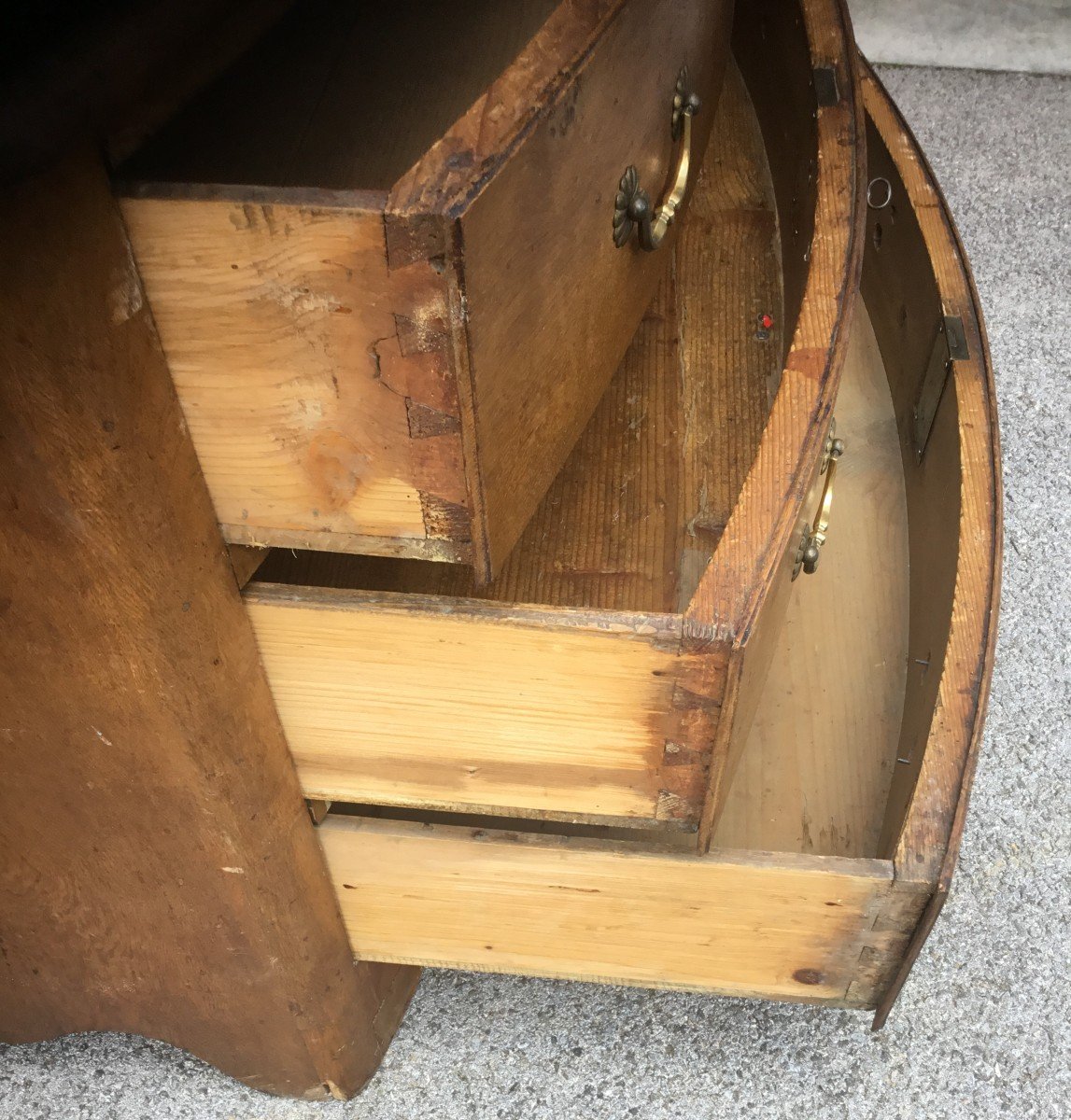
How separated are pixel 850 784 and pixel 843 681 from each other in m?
0.11

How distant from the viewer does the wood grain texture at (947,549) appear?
67 cm

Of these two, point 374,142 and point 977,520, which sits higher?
point 374,142

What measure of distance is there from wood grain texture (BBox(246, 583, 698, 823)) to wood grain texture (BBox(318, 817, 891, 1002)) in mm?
57

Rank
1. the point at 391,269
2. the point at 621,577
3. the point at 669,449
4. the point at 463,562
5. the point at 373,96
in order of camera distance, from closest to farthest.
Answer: the point at 391,269 → the point at 463,562 → the point at 373,96 → the point at 621,577 → the point at 669,449

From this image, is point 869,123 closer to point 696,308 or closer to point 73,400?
point 696,308

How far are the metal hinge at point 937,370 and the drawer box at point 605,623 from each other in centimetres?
17

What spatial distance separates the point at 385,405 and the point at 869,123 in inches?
38.6

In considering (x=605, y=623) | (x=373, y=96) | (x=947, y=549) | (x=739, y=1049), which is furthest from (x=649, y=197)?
(x=739, y=1049)

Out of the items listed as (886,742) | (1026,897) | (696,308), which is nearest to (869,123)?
(696,308)

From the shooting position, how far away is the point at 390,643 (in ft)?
1.86

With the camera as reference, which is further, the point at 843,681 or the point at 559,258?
the point at 843,681

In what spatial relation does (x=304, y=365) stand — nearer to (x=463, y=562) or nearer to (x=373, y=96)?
(x=463, y=562)

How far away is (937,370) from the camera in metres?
1.01

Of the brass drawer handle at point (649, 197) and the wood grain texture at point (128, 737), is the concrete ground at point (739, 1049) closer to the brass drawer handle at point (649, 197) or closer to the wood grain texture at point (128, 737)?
the wood grain texture at point (128, 737)
